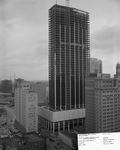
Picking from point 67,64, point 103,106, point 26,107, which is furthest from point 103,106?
point 67,64

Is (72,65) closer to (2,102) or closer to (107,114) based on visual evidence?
(107,114)

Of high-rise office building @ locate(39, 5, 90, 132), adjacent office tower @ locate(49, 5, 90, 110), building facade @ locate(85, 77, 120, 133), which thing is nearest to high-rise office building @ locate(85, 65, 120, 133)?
building facade @ locate(85, 77, 120, 133)

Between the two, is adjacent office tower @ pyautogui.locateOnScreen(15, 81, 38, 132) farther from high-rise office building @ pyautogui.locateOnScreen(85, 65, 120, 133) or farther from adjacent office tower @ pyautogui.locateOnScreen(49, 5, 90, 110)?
high-rise office building @ pyautogui.locateOnScreen(85, 65, 120, 133)

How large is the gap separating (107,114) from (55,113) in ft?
9.16

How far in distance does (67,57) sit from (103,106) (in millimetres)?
3838

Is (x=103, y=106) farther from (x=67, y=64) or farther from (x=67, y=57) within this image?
(x=67, y=57)

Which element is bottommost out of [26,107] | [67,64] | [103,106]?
[26,107]

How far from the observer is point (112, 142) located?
1609 millimetres

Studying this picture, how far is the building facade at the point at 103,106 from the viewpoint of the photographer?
5.02 meters

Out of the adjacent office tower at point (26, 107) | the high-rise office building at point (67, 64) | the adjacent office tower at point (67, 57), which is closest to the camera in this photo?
the adjacent office tower at point (26, 107)

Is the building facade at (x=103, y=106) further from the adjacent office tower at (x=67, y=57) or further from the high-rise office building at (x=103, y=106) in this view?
the adjacent office tower at (x=67, y=57)

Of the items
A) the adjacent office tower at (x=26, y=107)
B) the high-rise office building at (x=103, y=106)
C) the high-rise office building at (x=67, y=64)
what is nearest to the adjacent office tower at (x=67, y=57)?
the high-rise office building at (x=67, y=64)

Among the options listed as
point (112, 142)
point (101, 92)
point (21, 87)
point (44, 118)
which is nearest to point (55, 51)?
point (21, 87)

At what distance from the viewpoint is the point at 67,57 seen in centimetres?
823
